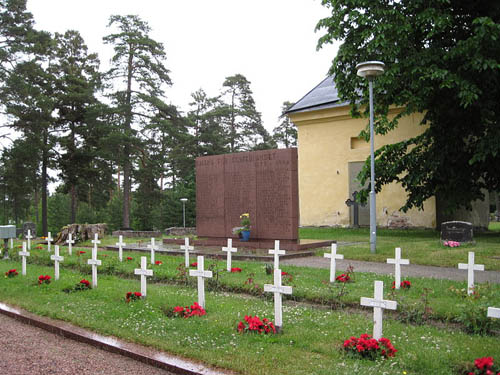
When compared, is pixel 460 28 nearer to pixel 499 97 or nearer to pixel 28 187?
pixel 499 97

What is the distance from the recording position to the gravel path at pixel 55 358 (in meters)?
4.54

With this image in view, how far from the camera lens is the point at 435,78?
47.8 ft

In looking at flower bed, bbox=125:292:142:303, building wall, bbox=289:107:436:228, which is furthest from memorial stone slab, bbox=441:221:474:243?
flower bed, bbox=125:292:142:303

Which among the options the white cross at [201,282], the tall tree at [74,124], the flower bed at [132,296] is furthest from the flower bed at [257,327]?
the tall tree at [74,124]

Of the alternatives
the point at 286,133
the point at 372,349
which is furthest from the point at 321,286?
the point at 286,133

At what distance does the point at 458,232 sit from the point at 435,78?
16.5 ft

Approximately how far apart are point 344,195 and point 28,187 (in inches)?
929

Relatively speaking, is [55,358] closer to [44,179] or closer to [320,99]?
[320,99]

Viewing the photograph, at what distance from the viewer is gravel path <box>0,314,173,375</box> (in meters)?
4.54

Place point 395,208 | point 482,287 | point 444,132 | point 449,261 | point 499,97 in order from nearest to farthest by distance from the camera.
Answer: point 482,287
point 449,261
point 499,97
point 444,132
point 395,208

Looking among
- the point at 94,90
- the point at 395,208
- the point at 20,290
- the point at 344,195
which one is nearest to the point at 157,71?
the point at 94,90

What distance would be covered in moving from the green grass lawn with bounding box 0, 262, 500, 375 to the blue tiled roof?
17082 mm

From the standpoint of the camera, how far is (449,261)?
35.0 feet

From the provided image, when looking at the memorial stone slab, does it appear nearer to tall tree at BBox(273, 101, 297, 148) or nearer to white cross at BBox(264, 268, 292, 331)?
white cross at BBox(264, 268, 292, 331)
